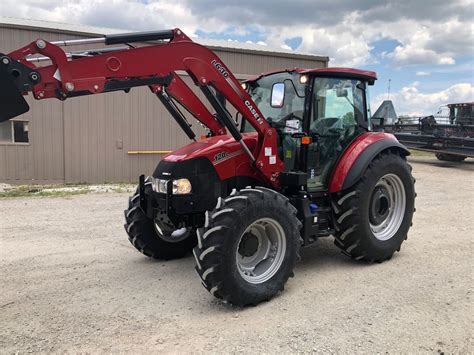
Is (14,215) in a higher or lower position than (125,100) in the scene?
lower

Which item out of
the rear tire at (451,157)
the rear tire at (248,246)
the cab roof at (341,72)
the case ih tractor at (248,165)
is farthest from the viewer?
the rear tire at (451,157)

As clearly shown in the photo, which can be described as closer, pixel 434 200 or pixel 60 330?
pixel 60 330

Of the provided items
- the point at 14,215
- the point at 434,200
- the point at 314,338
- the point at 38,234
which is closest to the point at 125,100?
the point at 14,215

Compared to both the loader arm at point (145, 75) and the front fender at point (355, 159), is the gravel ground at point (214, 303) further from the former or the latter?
the loader arm at point (145, 75)

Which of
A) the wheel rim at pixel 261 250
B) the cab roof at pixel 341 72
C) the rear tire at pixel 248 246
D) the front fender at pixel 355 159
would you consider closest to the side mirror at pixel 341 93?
the cab roof at pixel 341 72

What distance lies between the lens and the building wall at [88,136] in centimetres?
1162

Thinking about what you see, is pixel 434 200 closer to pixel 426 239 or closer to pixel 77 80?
pixel 426 239

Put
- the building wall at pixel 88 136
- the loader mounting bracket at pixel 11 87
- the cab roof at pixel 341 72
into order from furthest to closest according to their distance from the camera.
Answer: the building wall at pixel 88 136
the cab roof at pixel 341 72
the loader mounting bracket at pixel 11 87

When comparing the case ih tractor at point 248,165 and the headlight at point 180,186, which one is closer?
the case ih tractor at point 248,165

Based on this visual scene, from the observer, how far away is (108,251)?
577 cm

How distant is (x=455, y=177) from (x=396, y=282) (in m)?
10.8

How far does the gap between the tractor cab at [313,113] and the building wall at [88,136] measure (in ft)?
25.1

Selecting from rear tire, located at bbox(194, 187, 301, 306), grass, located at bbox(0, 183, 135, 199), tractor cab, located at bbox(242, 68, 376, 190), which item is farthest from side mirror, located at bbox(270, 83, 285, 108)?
grass, located at bbox(0, 183, 135, 199)

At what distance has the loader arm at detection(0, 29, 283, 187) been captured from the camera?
3.24m
